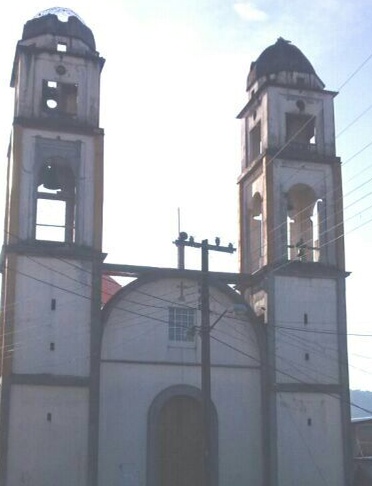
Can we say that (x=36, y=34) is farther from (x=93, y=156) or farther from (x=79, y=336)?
(x=79, y=336)

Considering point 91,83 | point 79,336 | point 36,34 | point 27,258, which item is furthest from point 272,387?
point 36,34

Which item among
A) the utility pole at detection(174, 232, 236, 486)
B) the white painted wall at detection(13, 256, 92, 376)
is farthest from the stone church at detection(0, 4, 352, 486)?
the utility pole at detection(174, 232, 236, 486)

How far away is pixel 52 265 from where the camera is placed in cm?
3334

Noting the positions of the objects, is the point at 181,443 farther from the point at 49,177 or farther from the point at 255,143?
the point at 255,143

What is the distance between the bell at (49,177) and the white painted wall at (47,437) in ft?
24.2

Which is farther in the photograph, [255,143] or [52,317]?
[255,143]

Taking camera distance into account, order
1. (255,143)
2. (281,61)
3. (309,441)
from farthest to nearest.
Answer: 1. (255,143)
2. (281,61)
3. (309,441)

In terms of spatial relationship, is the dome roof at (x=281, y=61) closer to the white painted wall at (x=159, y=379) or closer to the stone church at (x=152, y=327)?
the stone church at (x=152, y=327)

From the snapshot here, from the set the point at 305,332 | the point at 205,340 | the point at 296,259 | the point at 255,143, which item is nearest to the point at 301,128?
the point at 255,143

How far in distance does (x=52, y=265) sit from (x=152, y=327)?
13.9 feet

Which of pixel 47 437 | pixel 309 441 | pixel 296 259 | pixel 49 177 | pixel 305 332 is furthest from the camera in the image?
pixel 296 259

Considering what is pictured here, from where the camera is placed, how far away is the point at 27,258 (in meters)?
33.2

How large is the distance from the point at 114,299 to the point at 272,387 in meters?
6.38

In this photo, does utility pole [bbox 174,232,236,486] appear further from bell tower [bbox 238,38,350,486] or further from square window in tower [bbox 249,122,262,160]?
square window in tower [bbox 249,122,262,160]
